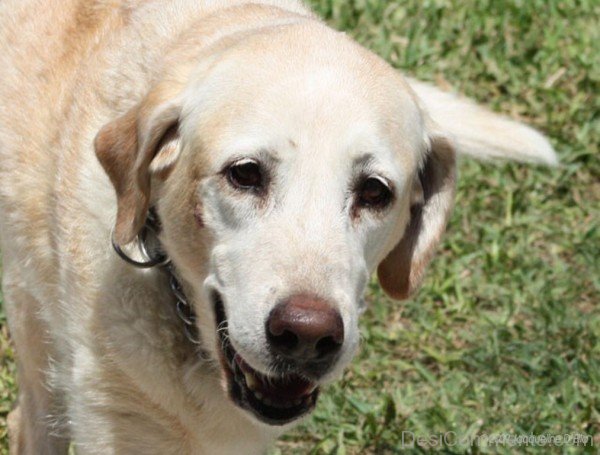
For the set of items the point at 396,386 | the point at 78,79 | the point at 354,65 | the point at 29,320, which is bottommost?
the point at 396,386

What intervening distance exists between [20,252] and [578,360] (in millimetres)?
2621

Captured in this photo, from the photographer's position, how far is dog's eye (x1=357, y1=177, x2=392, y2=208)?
3555 mm

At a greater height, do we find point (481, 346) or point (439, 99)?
point (439, 99)

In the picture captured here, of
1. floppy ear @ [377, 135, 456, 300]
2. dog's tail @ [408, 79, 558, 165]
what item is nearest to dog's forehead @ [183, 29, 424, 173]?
floppy ear @ [377, 135, 456, 300]

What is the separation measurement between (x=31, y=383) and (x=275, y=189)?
1830 millimetres

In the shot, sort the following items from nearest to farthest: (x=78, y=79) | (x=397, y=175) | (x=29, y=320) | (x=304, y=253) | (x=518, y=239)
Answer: (x=304, y=253) < (x=397, y=175) < (x=78, y=79) < (x=29, y=320) < (x=518, y=239)

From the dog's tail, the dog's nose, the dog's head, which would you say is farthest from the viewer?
the dog's tail

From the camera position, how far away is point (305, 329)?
3.20 m

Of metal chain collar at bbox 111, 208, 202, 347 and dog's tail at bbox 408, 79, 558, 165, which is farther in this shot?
dog's tail at bbox 408, 79, 558, 165

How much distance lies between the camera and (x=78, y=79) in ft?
13.6

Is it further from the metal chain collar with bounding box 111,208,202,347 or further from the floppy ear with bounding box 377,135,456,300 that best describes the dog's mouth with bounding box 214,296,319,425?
the floppy ear with bounding box 377,135,456,300

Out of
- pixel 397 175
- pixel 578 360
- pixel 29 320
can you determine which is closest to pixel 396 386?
pixel 578 360

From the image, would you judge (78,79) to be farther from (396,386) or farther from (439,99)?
(396,386)

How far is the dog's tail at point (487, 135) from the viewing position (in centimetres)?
462
